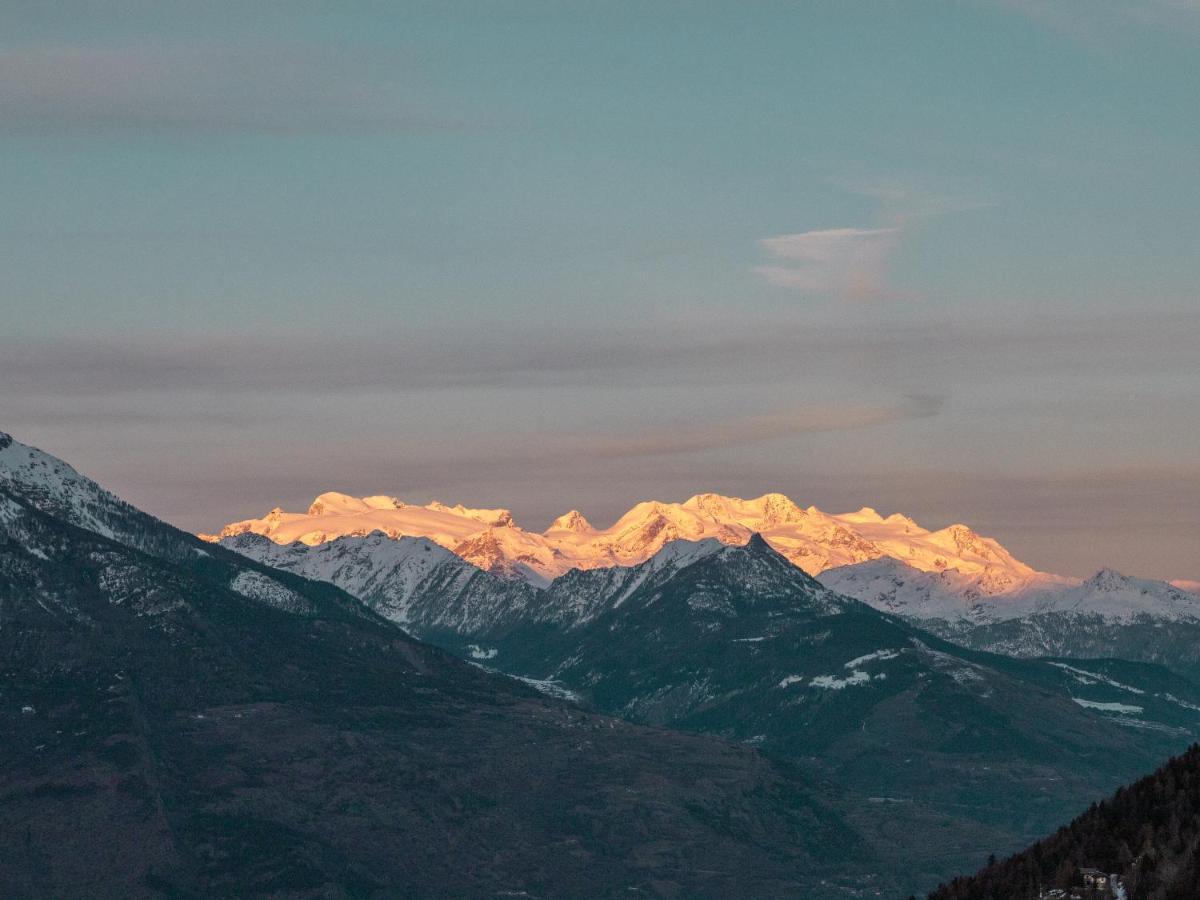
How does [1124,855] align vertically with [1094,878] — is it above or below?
above

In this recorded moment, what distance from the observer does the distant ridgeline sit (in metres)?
163

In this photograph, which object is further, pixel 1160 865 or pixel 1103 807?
pixel 1103 807

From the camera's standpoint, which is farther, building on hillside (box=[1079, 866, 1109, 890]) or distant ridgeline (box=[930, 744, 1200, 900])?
building on hillside (box=[1079, 866, 1109, 890])

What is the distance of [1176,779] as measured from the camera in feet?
623

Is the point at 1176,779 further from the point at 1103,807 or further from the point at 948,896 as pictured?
the point at 948,896

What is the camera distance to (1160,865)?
165 m

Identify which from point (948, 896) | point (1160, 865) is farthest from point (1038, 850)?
point (1160, 865)

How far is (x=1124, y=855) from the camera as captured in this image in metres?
174

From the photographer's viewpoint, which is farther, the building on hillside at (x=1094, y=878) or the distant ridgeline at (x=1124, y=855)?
the building on hillside at (x=1094, y=878)

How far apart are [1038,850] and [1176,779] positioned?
12989 mm

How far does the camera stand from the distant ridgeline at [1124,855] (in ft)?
535

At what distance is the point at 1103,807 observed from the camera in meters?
192

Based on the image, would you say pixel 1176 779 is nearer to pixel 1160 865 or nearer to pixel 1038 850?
pixel 1038 850

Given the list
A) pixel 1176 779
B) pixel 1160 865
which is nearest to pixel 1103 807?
pixel 1176 779
